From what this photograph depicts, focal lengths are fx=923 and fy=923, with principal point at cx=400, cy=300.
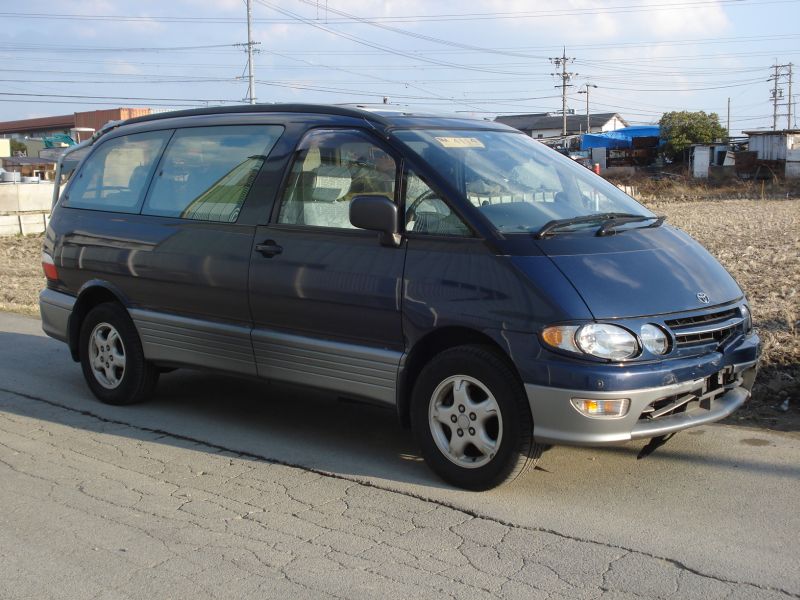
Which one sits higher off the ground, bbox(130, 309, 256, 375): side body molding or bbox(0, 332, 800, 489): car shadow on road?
bbox(130, 309, 256, 375): side body molding

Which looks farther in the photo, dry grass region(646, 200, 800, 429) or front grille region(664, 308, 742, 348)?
dry grass region(646, 200, 800, 429)

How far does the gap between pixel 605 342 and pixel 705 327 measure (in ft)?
2.09

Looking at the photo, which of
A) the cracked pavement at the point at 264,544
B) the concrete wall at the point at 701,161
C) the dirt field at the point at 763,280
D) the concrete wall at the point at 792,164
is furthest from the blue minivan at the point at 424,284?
the concrete wall at the point at 701,161

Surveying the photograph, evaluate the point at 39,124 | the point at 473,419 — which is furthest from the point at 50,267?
the point at 39,124

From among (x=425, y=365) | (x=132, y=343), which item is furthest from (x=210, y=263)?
(x=425, y=365)

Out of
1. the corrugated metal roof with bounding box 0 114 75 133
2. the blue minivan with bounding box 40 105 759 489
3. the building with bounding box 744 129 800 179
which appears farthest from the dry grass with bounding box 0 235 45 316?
the corrugated metal roof with bounding box 0 114 75 133

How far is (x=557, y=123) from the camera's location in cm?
9644

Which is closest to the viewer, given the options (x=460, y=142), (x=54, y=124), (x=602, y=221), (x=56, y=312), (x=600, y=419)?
(x=600, y=419)

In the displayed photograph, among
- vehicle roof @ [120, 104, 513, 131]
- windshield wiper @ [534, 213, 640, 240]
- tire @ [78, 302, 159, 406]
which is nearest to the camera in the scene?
windshield wiper @ [534, 213, 640, 240]

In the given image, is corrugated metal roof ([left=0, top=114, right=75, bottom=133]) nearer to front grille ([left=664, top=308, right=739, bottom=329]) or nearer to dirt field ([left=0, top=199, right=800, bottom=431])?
dirt field ([left=0, top=199, right=800, bottom=431])

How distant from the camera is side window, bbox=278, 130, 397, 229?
5355mm

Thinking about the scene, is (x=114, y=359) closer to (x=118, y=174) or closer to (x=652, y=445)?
(x=118, y=174)

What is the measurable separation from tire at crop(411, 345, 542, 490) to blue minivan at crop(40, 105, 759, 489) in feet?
0.04

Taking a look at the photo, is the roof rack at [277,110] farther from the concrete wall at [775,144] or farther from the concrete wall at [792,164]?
the concrete wall at [775,144]
